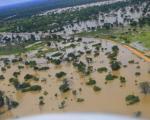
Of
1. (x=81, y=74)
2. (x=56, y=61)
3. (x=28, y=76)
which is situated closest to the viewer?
(x=81, y=74)

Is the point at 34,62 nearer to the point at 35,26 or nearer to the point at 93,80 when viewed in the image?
the point at 93,80

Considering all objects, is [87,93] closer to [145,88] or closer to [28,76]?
[145,88]

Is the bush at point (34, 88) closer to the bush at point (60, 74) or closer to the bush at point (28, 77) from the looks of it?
the bush at point (60, 74)

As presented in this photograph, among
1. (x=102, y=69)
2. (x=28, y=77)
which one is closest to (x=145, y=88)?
(x=102, y=69)

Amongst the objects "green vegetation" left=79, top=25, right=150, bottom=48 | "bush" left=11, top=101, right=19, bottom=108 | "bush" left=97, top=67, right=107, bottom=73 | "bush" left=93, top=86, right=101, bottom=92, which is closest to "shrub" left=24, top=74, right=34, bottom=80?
"bush" left=97, top=67, right=107, bottom=73

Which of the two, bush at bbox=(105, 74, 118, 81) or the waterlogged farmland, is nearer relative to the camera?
the waterlogged farmland

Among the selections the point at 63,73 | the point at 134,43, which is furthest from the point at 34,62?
the point at 134,43

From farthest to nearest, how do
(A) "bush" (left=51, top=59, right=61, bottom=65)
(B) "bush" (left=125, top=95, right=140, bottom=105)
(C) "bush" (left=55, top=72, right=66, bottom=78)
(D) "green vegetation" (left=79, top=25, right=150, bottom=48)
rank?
(D) "green vegetation" (left=79, top=25, right=150, bottom=48) < (A) "bush" (left=51, top=59, right=61, bottom=65) < (C) "bush" (left=55, top=72, right=66, bottom=78) < (B) "bush" (left=125, top=95, right=140, bottom=105)

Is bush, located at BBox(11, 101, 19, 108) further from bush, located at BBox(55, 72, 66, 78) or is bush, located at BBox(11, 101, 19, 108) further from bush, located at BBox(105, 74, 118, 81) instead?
bush, located at BBox(105, 74, 118, 81)

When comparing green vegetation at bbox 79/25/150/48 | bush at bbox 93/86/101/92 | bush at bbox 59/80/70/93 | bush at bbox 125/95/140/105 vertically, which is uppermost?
bush at bbox 125/95/140/105
